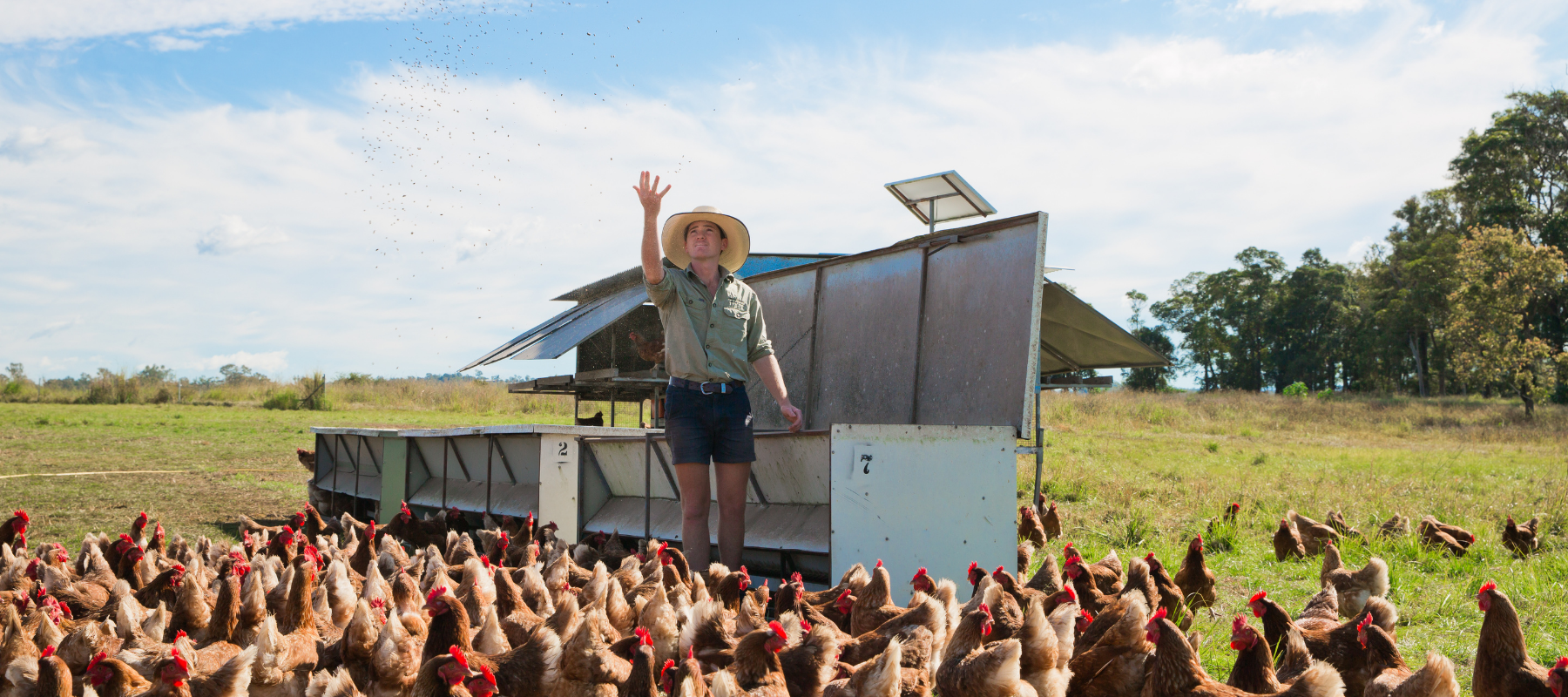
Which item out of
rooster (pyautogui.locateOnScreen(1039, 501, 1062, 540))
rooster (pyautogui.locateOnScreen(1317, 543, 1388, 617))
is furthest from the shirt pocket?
rooster (pyautogui.locateOnScreen(1039, 501, 1062, 540))

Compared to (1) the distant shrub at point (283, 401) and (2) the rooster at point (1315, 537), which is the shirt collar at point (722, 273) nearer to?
(2) the rooster at point (1315, 537)

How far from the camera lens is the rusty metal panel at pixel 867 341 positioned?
266 inches

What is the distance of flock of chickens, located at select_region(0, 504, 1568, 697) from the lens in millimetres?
3467

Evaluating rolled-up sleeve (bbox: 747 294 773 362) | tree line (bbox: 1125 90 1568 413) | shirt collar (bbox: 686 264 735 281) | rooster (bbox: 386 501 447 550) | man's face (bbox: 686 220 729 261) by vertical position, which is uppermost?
tree line (bbox: 1125 90 1568 413)

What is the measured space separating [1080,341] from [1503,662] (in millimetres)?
5644

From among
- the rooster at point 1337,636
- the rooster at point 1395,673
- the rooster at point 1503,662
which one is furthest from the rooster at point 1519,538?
the rooster at point 1395,673

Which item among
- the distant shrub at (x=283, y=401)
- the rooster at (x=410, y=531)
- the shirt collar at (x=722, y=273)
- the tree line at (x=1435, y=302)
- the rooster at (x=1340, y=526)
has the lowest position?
the rooster at (x=410, y=531)

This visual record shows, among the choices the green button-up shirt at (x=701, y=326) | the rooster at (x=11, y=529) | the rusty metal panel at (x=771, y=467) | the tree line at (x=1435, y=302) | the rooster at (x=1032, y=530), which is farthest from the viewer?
the tree line at (x=1435, y=302)

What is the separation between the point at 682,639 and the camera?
4.11 metres

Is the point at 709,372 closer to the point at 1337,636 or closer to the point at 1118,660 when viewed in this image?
the point at 1118,660

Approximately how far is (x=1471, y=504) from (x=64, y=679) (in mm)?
13452

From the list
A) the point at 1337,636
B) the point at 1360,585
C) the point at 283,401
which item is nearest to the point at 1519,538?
the point at 1360,585

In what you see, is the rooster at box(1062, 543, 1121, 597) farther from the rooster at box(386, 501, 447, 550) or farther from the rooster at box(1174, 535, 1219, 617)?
the rooster at box(386, 501, 447, 550)

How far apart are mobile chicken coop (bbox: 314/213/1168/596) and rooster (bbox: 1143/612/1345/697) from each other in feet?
4.49
